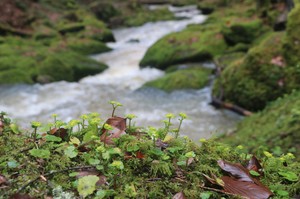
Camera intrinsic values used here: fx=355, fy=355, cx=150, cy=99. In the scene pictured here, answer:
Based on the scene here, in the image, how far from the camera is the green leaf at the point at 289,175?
2543 mm

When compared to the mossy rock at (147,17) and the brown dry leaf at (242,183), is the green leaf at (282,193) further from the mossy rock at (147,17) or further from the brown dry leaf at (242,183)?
the mossy rock at (147,17)

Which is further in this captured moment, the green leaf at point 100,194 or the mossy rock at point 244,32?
the mossy rock at point 244,32

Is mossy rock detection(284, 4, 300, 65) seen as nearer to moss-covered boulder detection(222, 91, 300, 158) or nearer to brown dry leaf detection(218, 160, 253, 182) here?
moss-covered boulder detection(222, 91, 300, 158)

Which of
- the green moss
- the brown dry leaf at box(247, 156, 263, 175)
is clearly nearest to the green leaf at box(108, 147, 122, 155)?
the green moss

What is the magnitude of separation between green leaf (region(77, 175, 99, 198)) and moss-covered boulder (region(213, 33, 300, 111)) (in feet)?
28.4

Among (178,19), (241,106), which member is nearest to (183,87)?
(241,106)

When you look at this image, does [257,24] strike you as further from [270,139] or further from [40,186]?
[40,186]

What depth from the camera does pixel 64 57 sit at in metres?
16.4

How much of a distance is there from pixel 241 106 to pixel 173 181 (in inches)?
345

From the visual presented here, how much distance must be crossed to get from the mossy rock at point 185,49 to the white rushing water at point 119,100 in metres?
0.60

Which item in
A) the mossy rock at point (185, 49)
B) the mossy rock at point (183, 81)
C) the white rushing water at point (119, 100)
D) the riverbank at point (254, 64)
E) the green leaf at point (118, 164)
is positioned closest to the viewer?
the green leaf at point (118, 164)

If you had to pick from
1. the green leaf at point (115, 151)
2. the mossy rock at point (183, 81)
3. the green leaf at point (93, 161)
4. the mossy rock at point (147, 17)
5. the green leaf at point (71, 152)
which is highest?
the green leaf at point (115, 151)

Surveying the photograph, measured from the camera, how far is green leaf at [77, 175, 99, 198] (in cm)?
203

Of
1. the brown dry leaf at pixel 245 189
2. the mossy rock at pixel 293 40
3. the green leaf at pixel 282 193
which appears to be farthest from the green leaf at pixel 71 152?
the mossy rock at pixel 293 40
